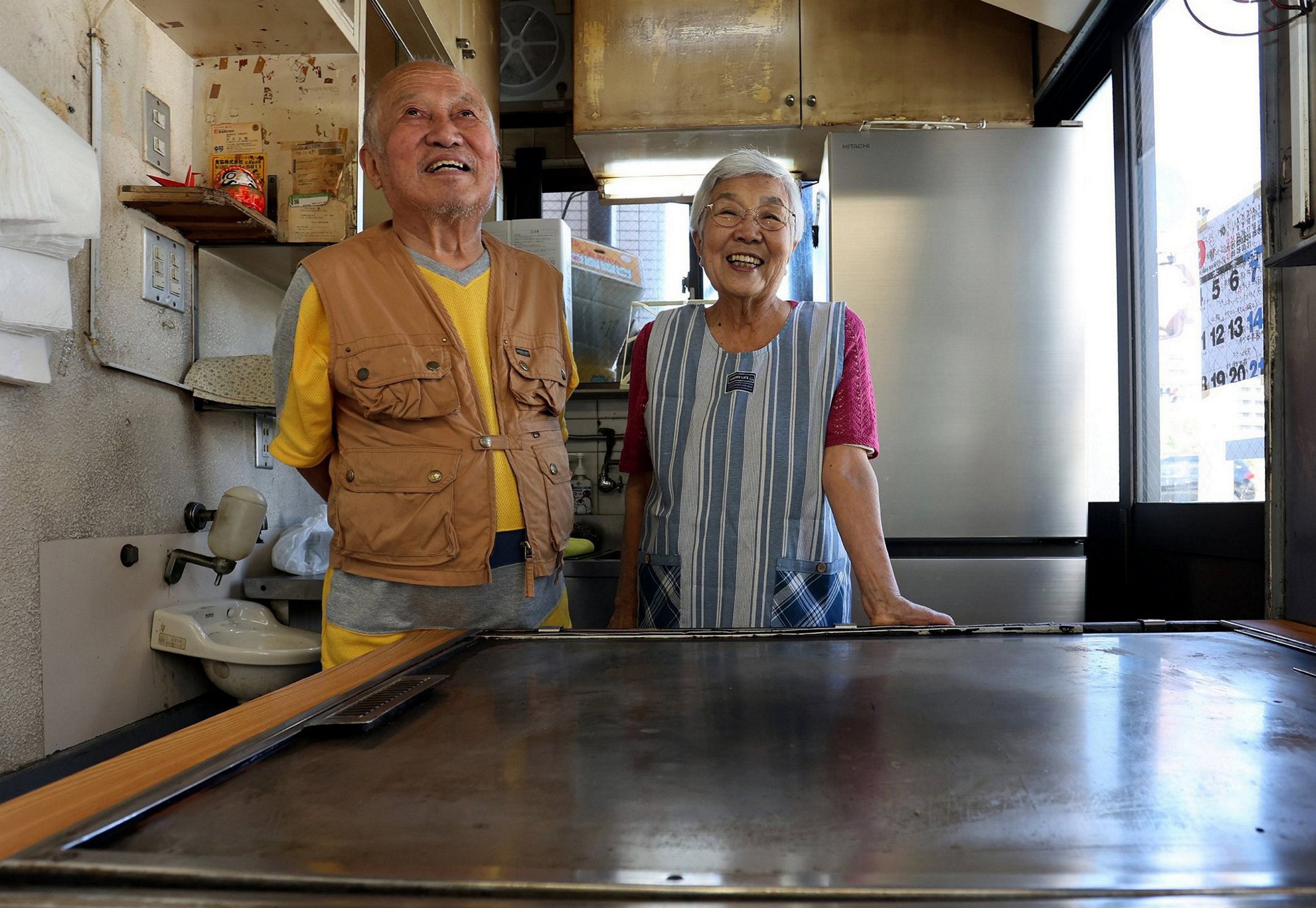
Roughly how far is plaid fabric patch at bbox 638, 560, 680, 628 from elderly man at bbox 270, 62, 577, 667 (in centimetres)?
13

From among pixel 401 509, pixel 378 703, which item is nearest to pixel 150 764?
pixel 378 703

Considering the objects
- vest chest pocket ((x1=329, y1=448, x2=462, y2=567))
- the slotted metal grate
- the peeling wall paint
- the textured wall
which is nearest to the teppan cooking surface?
the slotted metal grate

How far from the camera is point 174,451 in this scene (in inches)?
61.8

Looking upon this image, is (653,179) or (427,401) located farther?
(653,179)

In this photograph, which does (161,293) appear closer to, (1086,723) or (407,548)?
(407,548)

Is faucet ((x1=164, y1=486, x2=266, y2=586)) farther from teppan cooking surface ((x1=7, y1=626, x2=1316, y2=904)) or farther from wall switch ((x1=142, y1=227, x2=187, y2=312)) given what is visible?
teppan cooking surface ((x1=7, y1=626, x2=1316, y2=904))

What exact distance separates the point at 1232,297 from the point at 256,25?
5.71 feet

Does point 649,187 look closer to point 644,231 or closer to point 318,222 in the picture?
point 644,231

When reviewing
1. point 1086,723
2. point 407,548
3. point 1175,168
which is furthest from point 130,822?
point 1175,168

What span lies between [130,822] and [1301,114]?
1422 millimetres

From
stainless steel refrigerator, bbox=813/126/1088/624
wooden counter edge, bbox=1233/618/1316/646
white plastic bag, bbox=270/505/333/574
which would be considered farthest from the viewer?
stainless steel refrigerator, bbox=813/126/1088/624

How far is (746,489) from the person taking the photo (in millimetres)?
1270

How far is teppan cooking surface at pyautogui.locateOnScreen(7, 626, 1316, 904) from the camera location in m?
0.38

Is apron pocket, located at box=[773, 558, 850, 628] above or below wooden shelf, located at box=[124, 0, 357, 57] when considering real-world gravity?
below
